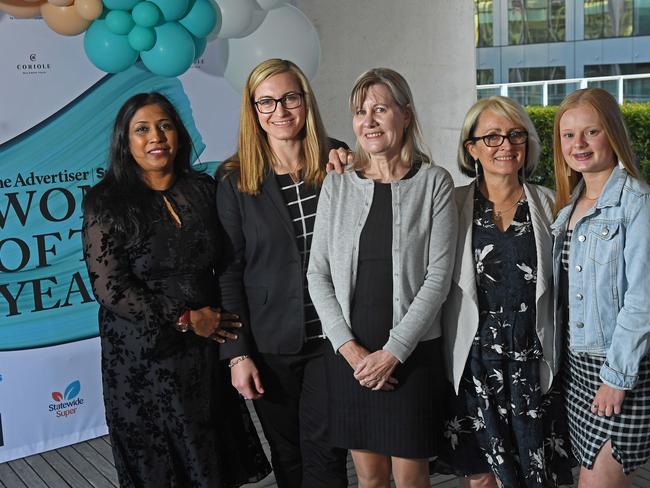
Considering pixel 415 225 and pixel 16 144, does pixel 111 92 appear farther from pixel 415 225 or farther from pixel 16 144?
pixel 415 225

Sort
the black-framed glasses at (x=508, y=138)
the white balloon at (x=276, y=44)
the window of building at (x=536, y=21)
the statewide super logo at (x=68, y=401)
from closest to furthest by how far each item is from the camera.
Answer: the black-framed glasses at (x=508, y=138)
the white balloon at (x=276, y=44)
the statewide super logo at (x=68, y=401)
the window of building at (x=536, y=21)

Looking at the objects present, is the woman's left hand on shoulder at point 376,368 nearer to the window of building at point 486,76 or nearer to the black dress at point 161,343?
the black dress at point 161,343

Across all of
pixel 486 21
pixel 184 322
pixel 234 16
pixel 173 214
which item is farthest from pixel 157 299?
pixel 486 21

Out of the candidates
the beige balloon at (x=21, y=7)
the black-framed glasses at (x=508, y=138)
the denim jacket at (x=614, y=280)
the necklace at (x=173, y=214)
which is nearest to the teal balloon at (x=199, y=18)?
the beige balloon at (x=21, y=7)

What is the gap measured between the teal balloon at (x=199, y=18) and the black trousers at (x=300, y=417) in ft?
4.58

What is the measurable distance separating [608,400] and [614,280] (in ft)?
1.07

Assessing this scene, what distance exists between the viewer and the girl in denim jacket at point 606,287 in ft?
6.84

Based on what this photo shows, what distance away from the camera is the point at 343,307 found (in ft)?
7.52

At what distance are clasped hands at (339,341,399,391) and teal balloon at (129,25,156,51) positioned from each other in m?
1.54

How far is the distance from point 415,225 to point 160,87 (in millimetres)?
2222


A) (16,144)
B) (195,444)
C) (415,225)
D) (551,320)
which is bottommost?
(195,444)

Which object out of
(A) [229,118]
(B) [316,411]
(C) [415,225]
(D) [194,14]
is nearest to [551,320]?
(C) [415,225]

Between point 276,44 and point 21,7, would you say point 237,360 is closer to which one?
point 276,44

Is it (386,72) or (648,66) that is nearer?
(386,72)
